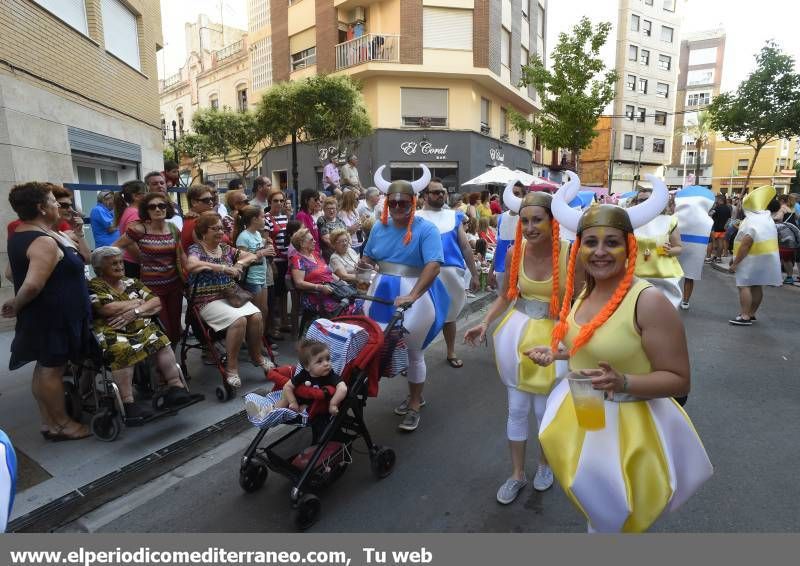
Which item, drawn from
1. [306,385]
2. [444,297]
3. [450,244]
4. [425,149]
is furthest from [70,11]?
[425,149]

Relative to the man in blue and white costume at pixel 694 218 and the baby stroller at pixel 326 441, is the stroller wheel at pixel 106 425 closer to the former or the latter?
the baby stroller at pixel 326 441

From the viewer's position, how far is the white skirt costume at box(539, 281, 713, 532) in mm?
1864

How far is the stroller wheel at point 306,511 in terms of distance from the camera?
276 centimetres

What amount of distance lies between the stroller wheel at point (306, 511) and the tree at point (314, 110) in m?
14.4

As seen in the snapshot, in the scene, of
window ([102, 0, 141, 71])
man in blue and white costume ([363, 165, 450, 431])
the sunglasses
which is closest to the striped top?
man in blue and white costume ([363, 165, 450, 431])

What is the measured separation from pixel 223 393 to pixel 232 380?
14cm

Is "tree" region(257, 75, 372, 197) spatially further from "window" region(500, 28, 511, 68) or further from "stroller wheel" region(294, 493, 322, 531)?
"stroller wheel" region(294, 493, 322, 531)

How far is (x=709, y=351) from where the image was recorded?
610 cm

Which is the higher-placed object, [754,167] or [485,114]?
[485,114]

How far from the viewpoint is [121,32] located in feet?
37.9

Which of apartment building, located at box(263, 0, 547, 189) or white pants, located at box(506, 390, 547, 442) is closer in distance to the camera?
white pants, located at box(506, 390, 547, 442)

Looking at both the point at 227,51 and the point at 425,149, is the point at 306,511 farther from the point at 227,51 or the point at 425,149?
the point at 227,51

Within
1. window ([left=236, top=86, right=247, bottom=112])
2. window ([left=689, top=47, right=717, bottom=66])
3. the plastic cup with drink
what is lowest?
the plastic cup with drink

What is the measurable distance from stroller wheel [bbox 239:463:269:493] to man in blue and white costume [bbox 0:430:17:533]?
1442 mm
